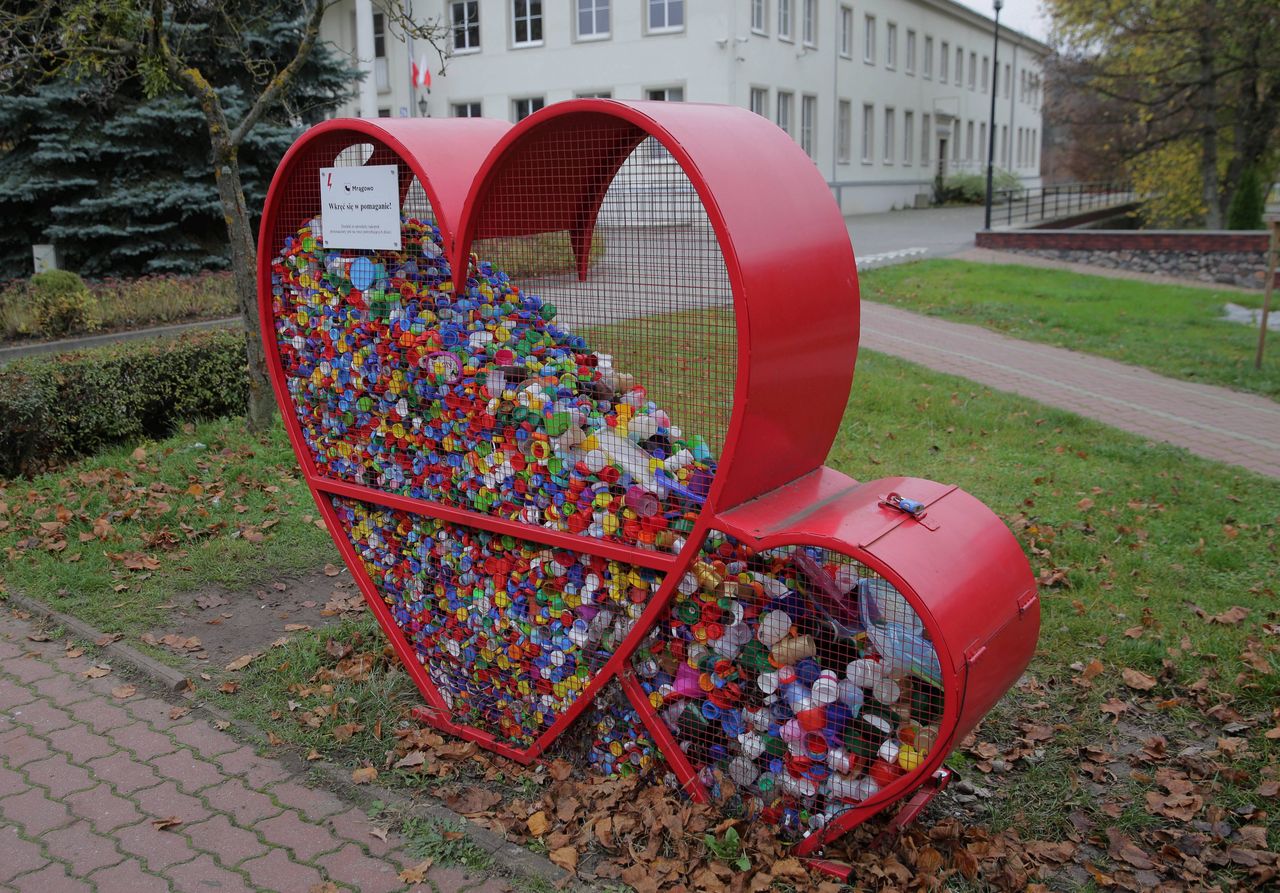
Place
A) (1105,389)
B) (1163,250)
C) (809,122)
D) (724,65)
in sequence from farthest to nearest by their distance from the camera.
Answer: (809,122) → (724,65) → (1163,250) → (1105,389)

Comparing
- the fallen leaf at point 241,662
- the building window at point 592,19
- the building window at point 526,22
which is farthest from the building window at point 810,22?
the fallen leaf at point 241,662

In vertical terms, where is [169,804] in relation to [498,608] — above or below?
below

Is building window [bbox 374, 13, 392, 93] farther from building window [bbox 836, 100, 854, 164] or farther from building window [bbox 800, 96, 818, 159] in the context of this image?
Result: building window [bbox 836, 100, 854, 164]

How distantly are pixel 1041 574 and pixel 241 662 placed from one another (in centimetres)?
407

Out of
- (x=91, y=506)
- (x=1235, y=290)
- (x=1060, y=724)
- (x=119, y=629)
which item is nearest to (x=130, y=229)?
(x=91, y=506)

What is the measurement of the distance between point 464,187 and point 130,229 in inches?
520

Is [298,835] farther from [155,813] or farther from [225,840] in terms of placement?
[155,813]

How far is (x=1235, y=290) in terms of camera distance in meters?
17.3

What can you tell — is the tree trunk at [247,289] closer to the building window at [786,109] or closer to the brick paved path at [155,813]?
the brick paved path at [155,813]

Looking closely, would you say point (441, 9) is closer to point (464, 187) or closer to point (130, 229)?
point (130, 229)

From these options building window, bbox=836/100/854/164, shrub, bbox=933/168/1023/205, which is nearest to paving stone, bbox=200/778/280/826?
building window, bbox=836/100/854/164

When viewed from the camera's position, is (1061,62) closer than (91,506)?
No

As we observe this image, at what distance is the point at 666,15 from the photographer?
92.9ft

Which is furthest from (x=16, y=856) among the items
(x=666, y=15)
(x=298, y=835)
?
(x=666, y=15)
